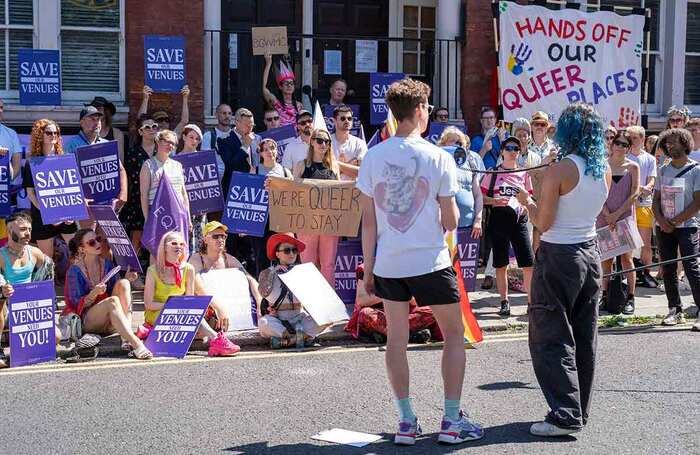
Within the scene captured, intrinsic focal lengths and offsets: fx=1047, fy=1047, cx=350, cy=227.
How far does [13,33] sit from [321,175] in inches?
198

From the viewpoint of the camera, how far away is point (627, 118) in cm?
1411

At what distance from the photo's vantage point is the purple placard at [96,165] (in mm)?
10281

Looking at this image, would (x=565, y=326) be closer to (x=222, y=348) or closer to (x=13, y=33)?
(x=222, y=348)

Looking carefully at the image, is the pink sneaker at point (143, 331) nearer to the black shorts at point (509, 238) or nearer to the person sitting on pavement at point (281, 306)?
the person sitting on pavement at point (281, 306)

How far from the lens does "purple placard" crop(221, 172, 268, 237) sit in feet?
34.3

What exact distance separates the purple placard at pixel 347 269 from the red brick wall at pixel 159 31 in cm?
349

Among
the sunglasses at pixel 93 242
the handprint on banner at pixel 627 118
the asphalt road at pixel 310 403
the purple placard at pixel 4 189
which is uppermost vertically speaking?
the handprint on banner at pixel 627 118

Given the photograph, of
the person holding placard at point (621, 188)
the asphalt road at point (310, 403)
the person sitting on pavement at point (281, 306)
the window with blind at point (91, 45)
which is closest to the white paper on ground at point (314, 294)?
the person sitting on pavement at point (281, 306)

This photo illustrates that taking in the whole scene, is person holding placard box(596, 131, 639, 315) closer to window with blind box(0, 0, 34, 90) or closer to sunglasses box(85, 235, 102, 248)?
sunglasses box(85, 235, 102, 248)

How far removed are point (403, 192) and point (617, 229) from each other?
499 cm

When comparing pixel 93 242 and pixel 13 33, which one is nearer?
pixel 93 242

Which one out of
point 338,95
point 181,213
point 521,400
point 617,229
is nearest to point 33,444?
point 521,400

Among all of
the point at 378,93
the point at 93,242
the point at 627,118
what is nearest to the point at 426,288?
the point at 93,242

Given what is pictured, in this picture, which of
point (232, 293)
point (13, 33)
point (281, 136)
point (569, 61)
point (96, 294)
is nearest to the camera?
point (96, 294)
